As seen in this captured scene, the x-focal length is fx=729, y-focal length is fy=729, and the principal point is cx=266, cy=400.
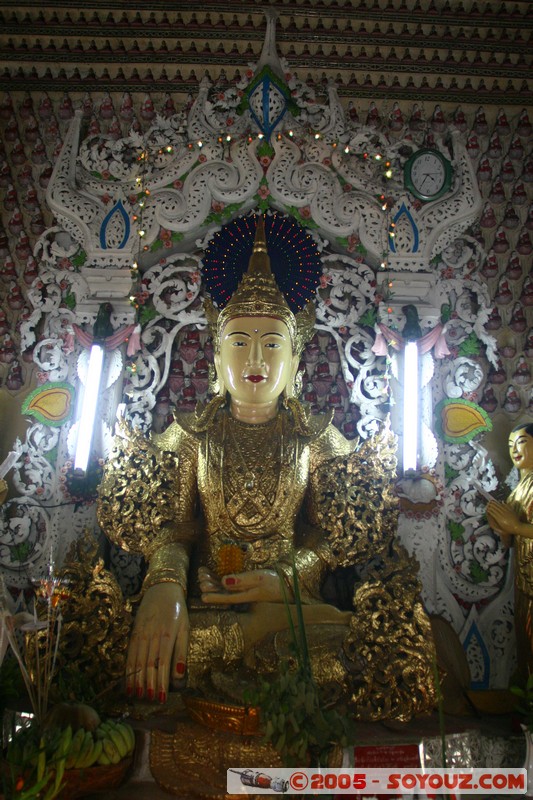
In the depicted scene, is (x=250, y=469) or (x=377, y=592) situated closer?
(x=377, y=592)

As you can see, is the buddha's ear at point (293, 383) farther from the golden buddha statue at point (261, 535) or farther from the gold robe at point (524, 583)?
the gold robe at point (524, 583)

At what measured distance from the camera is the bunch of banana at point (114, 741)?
2.50 m

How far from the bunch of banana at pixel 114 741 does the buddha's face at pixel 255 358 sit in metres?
1.81

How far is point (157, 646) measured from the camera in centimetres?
303

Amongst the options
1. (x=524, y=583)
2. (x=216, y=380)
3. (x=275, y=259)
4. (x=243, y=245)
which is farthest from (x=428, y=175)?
(x=524, y=583)

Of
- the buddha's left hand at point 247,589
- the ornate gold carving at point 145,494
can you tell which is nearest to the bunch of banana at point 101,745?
the buddha's left hand at point 247,589

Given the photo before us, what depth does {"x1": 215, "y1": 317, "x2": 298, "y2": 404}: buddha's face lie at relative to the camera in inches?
152

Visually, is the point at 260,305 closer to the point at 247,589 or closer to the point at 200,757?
the point at 247,589

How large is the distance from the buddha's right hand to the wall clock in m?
2.82

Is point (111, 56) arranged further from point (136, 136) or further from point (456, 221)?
point (456, 221)

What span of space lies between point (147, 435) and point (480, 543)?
1926 mm

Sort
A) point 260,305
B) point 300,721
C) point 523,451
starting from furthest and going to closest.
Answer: point 260,305 → point 523,451 → point 300,721

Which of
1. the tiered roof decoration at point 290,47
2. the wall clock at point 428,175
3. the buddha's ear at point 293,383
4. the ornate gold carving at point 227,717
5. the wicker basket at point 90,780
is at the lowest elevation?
the wicker basket at point 90,780

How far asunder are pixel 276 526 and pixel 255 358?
0.88 meters
